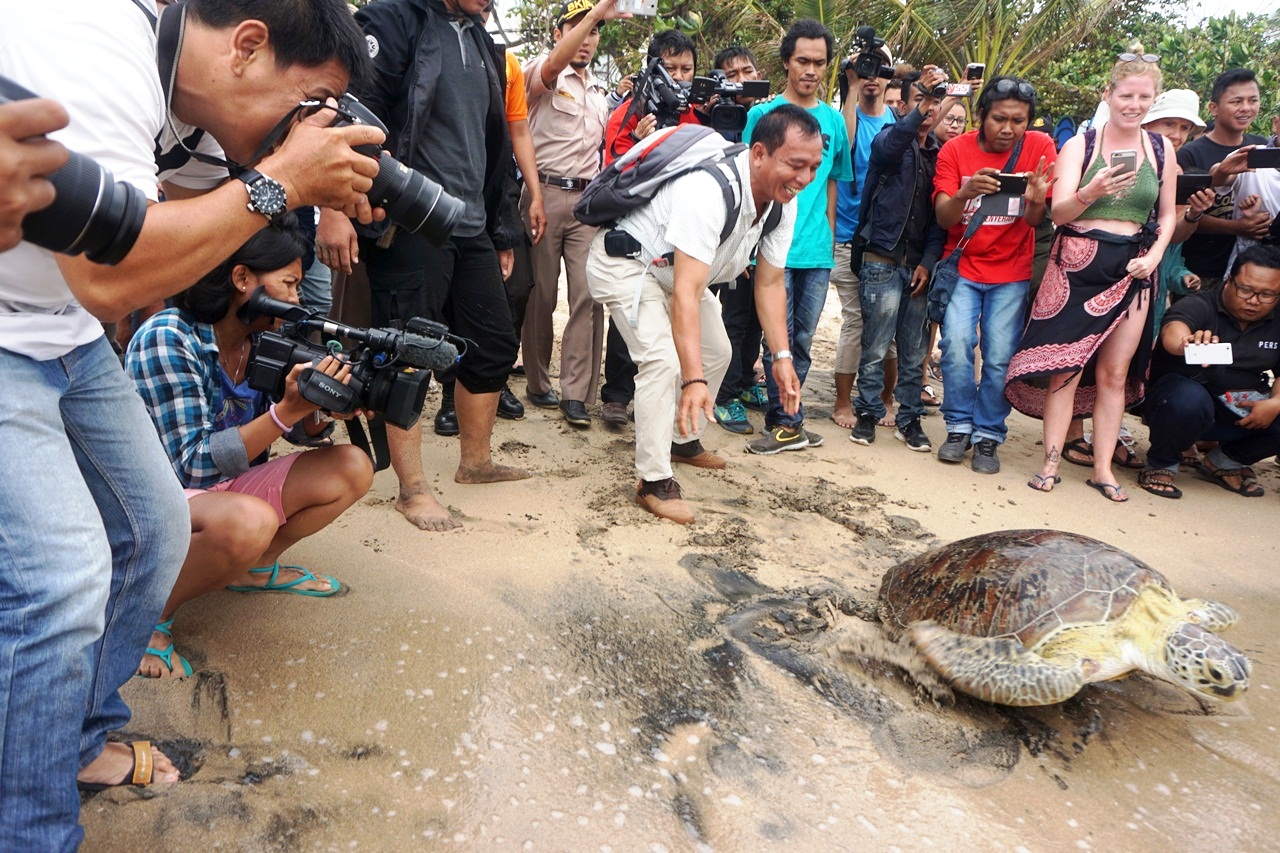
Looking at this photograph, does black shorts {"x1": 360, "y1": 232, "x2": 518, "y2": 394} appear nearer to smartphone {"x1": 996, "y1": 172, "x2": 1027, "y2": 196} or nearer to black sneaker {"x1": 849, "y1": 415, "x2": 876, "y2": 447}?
black sneaker {"x1": 849, "y1": 415, "x2": 876, "y2": 447}

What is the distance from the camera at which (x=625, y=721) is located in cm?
197

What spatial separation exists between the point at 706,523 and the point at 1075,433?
2512 millimetres

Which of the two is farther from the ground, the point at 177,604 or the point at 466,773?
the point at 177,604

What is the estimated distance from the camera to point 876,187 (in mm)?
4434

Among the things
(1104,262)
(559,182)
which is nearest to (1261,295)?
(1104,262)

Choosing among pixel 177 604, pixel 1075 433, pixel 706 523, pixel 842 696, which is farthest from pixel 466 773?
pixel 1075 433

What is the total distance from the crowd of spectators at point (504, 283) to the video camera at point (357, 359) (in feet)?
0.17

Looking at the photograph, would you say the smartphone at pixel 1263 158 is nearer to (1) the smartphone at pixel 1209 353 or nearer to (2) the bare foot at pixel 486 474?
(1) the smartphone at pixel 1209 353

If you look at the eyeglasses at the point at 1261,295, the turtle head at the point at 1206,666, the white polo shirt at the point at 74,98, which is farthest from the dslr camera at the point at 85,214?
the eyeglasses at the point at 1261,295

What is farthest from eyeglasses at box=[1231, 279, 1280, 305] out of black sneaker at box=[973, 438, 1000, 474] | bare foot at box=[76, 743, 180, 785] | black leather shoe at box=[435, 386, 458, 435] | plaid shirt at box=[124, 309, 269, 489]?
bare foot at box=[76, 743, 180, 785]

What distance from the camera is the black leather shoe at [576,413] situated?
419 centimetres

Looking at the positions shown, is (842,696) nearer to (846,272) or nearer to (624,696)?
(624,696)

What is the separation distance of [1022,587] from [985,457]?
195cm

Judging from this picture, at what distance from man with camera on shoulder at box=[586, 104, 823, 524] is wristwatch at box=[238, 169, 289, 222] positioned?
1.77m
